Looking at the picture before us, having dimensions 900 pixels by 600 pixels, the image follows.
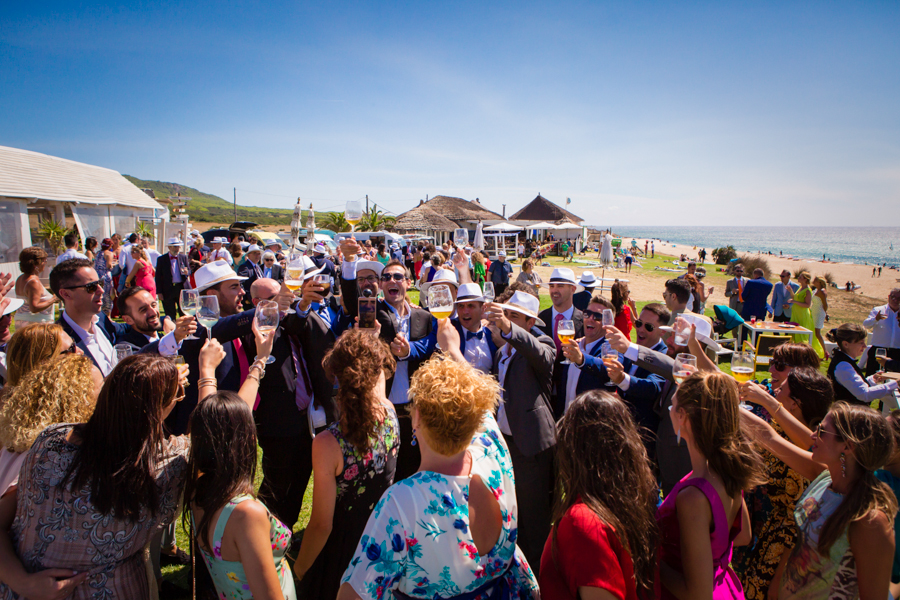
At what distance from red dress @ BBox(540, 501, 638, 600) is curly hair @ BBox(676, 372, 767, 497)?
65 cm

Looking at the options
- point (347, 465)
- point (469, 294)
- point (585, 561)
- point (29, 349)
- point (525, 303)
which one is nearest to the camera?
point (585, 561)

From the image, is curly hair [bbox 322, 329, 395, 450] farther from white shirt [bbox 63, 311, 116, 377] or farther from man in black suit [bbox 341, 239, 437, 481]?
white shirt [bbox 63, 311, 116, 377]

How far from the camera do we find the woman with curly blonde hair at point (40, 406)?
6.22 feet

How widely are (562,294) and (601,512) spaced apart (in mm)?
3205

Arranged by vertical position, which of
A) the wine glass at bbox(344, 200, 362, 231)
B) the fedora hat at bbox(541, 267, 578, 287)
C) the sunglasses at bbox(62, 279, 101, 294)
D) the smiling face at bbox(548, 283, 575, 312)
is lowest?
the smiling face at bbox(548, 283, 575, 312)

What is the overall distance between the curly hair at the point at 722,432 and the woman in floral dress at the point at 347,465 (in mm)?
1478

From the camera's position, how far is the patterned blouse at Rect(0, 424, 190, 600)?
1648 millimetres

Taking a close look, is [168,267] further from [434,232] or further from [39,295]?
[434,232]

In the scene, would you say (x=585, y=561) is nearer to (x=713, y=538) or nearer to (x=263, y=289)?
(x=713, y=538)

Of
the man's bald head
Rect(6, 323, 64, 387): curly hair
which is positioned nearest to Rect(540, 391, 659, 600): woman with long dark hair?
the man's bald head

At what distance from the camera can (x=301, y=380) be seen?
10.9ft

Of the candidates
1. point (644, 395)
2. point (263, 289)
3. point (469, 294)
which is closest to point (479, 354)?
point (469, 294)

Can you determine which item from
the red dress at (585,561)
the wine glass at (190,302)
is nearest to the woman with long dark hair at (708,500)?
the red dress at (585,561)

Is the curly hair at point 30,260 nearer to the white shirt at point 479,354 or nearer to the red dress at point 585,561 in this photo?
the white shirt at point 479,354
